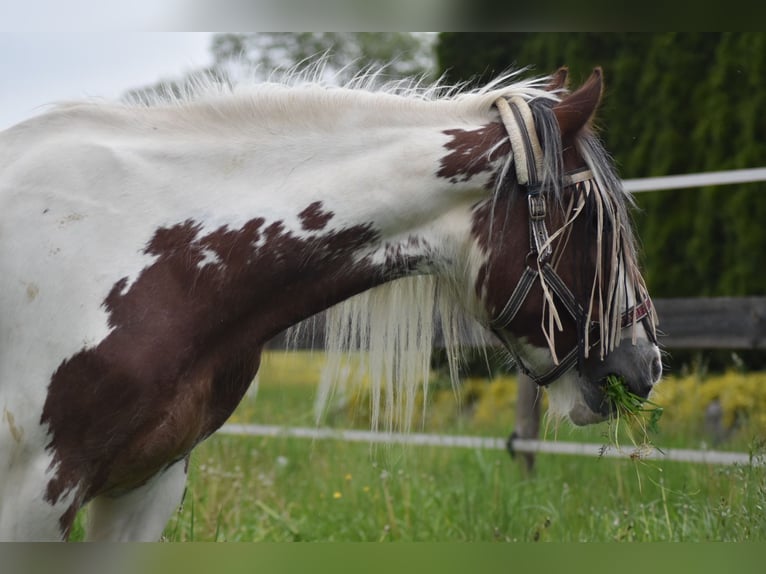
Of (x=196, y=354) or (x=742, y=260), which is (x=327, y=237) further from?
(x=742, y=260)

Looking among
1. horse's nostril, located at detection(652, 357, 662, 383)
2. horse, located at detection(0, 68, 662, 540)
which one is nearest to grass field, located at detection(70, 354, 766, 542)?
horse's nostril, located at detection(652, 357, 662, 383)

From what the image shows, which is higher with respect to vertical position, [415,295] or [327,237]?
[327,237]

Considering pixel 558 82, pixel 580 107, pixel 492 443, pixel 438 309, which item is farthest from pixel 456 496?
pixel 580 107

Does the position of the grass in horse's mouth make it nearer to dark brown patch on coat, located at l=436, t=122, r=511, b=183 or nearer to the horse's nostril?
the horse's nostril

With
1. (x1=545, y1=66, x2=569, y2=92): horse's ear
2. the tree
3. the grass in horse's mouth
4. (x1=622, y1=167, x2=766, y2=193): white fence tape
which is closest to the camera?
the grass in horse's mouth

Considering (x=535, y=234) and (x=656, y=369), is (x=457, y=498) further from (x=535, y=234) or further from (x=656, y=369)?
(x=535, y=234)

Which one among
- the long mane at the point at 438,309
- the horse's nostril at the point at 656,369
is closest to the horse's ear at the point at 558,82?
the long mane at the point at 438,309

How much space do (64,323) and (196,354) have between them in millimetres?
322

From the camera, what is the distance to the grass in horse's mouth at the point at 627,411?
101 inches

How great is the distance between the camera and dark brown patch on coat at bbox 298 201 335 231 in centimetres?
241

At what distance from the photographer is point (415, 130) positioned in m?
2.52

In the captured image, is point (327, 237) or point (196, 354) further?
point (327, 237)

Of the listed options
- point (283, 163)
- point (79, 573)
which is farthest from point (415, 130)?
point (79, 573)

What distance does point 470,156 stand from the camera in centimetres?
247
